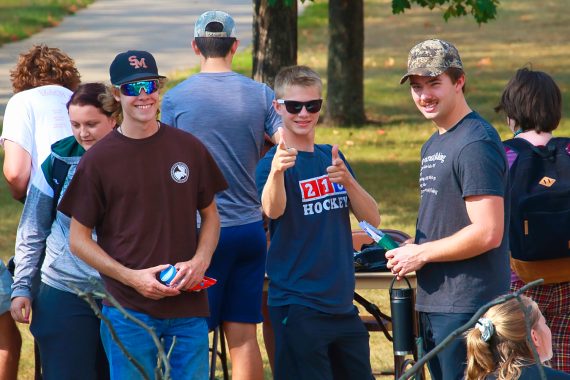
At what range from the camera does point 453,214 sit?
4438mm

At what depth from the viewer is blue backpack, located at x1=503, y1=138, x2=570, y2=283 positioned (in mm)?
5246

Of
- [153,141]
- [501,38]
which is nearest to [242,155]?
[153,141]

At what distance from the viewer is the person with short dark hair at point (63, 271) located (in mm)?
4957

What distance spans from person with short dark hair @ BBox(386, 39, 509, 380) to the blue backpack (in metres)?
0.81

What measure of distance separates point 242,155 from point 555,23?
22175 millimetres

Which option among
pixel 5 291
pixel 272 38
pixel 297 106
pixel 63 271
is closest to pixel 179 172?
pixel 297 106

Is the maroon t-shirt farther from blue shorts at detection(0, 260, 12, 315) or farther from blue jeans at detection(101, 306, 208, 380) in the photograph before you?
blue shorts at detection(0, 260, 12, 315)

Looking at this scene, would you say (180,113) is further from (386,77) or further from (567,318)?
(386,77)

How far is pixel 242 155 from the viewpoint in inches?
217

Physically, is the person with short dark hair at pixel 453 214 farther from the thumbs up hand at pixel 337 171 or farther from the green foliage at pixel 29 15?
the green foliage at pixel 29 15

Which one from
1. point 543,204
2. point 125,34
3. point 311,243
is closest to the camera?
point 311,243

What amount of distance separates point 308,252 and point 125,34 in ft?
62.0

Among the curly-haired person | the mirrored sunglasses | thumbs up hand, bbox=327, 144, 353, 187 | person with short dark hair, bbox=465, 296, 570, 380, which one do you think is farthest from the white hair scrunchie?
the curly-haired person

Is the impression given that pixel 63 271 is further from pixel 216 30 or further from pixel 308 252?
pixel 216 30
